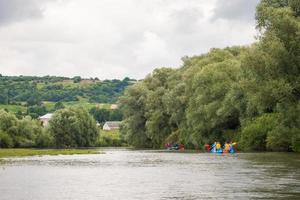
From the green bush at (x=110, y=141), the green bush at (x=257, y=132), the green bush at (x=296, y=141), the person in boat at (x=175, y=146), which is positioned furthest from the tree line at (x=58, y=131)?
the green bush at (x=296, y=141)

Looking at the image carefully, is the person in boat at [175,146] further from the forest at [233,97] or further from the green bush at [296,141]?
the green bush at [296,141]

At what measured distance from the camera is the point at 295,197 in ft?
78.3

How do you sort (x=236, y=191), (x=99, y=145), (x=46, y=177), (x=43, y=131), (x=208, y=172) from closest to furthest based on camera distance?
1. (x=236, y=191)
2. (x=46, y=177)
3. (x=208, y=172)
4. (x=43, y=131)
5. (x=99, y=145)

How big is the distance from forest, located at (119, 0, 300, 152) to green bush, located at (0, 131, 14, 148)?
22.8m

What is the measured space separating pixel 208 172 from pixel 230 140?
45.9 m

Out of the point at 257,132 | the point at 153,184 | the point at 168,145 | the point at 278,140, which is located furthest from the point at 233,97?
the point at 153,184

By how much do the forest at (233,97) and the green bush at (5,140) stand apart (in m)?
22.8

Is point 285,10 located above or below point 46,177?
above

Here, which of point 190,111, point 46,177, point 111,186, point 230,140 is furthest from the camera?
point 190,111

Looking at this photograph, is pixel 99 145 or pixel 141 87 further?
pixel 99 145

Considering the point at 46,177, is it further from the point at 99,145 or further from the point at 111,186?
the point at 99,145

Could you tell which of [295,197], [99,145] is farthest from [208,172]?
[99,145]

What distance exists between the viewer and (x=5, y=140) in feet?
362

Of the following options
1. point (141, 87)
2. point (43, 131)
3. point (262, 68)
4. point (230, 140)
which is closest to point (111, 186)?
point (262, 68)
